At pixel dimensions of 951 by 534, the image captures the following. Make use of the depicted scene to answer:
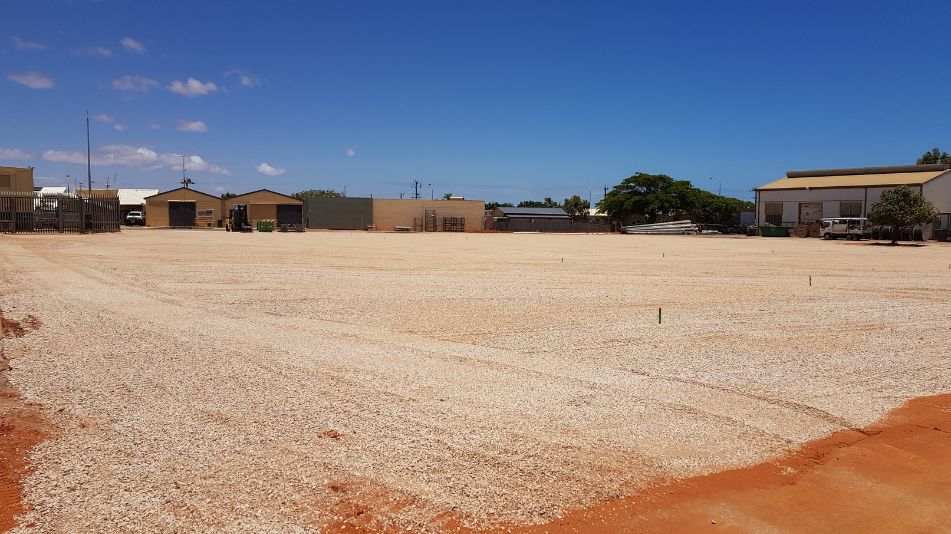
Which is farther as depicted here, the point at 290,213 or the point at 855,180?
the point at 290,213

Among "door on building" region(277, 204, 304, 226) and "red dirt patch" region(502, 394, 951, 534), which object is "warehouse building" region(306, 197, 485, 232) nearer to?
"door on building" region(277, 204, 304, 226)

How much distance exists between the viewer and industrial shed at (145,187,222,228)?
257ft

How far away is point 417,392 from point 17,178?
68577 millimetres

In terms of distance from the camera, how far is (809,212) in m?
73.2

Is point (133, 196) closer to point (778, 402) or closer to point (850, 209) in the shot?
point (850, 209)

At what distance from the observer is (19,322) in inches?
396

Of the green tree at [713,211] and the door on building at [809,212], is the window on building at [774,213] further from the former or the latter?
the green tree at [713,211]

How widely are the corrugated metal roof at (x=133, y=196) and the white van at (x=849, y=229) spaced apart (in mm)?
90770

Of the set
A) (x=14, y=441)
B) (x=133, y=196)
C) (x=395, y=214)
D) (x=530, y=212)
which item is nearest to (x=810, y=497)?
(x=14, y=441)

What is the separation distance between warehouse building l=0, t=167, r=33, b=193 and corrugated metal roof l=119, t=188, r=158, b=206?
33.7 meters

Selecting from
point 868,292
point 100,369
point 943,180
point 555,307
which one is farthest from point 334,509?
point 943,180

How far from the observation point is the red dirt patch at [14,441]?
13.3 ft

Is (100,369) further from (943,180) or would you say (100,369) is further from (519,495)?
(943,180)

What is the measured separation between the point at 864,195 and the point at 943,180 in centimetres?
700
